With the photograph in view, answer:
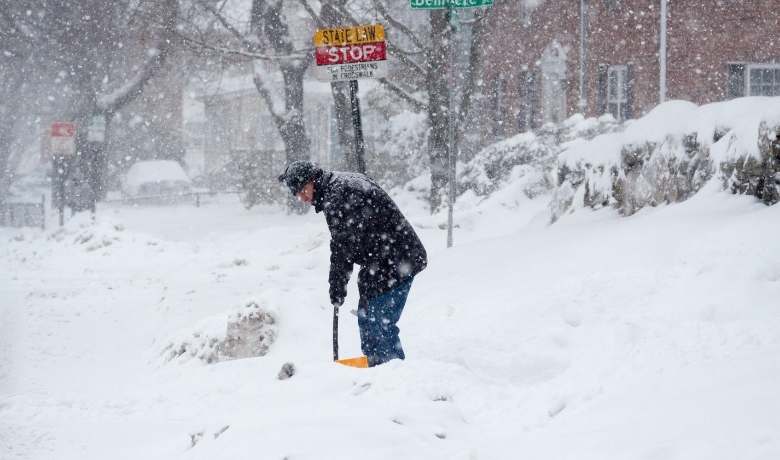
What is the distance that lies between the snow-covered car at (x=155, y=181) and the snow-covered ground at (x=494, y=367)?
31.3m

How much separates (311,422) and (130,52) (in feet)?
110

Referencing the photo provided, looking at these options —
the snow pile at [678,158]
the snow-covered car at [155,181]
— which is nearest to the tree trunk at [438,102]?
the snow pile at [678,158]

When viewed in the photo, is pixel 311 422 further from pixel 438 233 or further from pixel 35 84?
pixel 35 84

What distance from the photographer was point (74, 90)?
3297 cm

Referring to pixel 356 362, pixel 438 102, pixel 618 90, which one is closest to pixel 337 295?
pixel 356 362

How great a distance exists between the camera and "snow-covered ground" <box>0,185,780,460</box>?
14.4 feet

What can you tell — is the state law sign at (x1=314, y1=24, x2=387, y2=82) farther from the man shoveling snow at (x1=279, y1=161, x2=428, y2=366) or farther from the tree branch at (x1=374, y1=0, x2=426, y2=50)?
the tree branch at (x1=374, y1=0, x2=426, y2=50)

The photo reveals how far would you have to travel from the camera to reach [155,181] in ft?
138

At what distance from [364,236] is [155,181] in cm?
3747

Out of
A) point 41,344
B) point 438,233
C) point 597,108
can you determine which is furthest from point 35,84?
point 41,344

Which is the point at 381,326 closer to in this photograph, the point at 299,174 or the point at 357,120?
the point at 299,174

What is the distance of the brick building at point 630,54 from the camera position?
840 inches

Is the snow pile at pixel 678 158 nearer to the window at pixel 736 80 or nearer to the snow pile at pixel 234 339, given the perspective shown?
the snow pile at pixel 234 339

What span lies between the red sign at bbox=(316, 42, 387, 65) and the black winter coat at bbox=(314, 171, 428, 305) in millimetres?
2722
